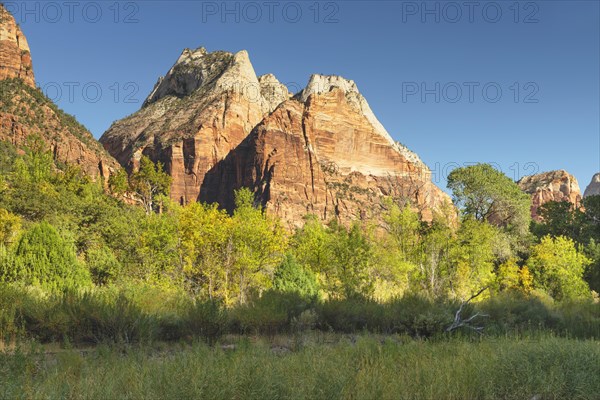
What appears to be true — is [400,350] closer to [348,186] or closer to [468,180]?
[468,180]

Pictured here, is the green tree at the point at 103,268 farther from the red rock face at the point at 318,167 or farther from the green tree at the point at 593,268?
the red rock face at the point at 318,167

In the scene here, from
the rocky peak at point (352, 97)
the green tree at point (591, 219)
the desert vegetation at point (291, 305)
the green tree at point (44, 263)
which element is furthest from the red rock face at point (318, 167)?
the green tree at point (44, 263)

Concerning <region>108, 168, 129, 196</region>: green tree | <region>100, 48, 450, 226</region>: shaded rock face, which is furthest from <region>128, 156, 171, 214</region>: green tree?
<region>100, 48, 450, 226</region>: shaded rock face

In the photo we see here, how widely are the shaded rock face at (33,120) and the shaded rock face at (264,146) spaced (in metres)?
34.8

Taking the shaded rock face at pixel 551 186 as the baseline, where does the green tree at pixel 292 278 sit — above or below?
below

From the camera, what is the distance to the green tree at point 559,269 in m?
25.6

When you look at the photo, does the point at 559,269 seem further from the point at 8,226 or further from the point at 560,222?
the point at 8,226

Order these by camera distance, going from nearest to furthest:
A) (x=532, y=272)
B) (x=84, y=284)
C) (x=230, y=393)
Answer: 1. (x=230, y=393)
2. (x=84, y=284)
3. (x=532, y=272)

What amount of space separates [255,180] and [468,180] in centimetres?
7482

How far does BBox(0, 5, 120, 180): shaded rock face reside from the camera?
64.4 metres

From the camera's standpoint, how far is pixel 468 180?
124 ft

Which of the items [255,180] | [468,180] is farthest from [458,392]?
[255,180]

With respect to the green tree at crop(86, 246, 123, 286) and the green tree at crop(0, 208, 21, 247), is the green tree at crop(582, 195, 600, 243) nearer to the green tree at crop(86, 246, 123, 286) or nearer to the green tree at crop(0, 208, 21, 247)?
the green tree at crop(86, 246, 123, 286)

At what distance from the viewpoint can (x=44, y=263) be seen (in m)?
12.6
